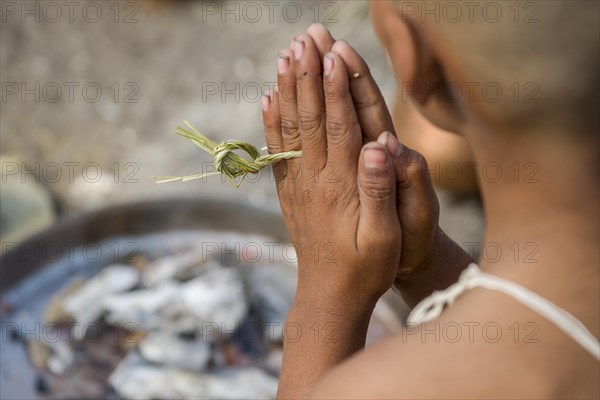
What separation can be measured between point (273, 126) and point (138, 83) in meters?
2.84

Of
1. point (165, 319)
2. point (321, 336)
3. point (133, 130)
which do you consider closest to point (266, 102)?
point (321, 336)

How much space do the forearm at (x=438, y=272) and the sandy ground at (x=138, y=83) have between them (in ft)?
5.44

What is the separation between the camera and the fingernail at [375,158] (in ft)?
3.59

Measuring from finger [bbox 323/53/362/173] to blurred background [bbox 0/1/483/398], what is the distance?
96 centimetres

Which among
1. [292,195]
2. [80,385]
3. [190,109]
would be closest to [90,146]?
[190,109]

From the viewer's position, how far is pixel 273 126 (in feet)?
4.05

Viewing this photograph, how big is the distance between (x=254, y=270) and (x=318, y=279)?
3.78 ft

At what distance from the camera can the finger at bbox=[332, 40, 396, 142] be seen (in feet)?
3.73

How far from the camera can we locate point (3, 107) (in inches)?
149

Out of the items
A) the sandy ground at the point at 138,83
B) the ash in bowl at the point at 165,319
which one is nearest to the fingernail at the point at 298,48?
the ash in bowl at the point at 165,319

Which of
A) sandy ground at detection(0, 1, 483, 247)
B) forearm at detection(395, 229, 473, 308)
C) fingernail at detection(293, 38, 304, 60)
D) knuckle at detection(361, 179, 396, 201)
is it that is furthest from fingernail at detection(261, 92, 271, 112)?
sandy ground at detection(0, 1, 483, 247)

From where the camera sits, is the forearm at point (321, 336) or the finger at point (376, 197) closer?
the finger at point (376, 197)

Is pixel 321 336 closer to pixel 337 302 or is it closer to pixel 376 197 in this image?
pixel 337 302

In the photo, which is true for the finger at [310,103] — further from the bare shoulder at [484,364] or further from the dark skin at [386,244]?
the bare shoulder at [484,364]
